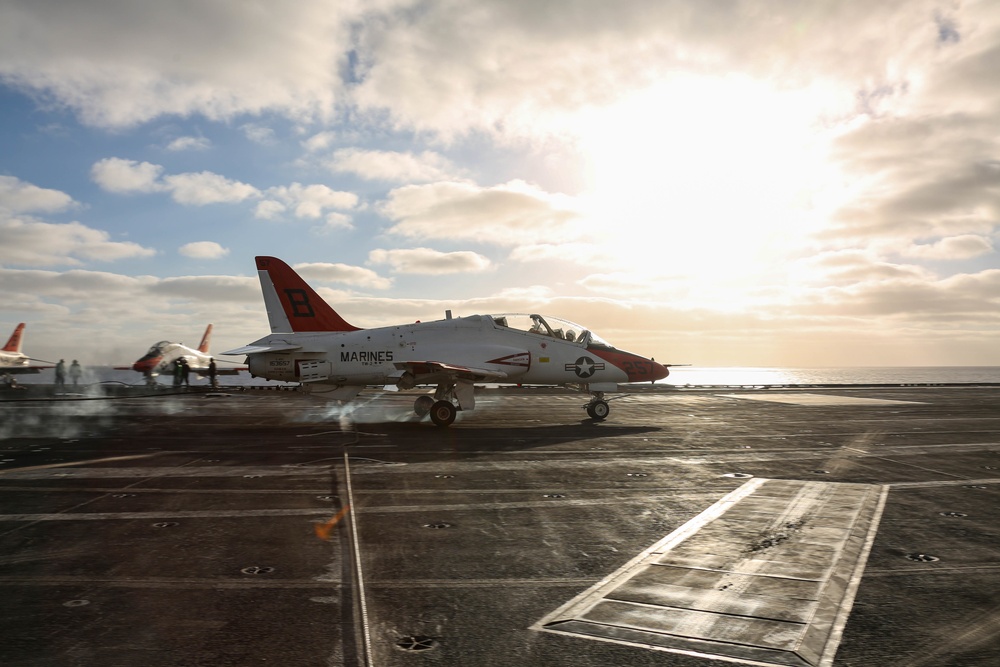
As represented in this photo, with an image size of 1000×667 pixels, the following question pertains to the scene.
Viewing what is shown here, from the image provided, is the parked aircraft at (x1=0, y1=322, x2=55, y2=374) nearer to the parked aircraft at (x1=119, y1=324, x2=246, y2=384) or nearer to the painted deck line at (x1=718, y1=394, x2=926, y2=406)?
the parked aircraft at (x1=119, y1=324, x2=246, y2=384)

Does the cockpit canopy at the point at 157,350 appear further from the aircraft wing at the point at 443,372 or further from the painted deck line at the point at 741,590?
the painted deck line at the point at 741,590

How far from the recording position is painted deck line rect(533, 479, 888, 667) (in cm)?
486

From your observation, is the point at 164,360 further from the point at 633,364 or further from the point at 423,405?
the point at 633,364

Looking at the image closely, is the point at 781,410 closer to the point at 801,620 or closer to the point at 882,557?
the point at 882,557

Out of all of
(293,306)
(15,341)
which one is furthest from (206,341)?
(293,306)

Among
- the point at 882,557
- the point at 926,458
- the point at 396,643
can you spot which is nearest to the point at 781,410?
the point at 926,458

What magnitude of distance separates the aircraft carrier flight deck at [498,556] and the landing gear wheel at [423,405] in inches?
241

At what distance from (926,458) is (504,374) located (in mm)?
11617

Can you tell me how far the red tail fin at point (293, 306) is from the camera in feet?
73.5

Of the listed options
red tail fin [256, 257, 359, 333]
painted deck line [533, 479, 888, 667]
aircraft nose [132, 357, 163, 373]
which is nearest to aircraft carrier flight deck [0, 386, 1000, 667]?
painted deck line [533, 479, 888, 667]

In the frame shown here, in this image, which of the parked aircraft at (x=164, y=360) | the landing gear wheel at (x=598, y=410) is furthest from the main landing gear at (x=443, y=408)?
the parked aircraft at (x=164, y=360)

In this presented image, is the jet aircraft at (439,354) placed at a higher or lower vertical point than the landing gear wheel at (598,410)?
higher

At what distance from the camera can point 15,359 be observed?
53.1 metres

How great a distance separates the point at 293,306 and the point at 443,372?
6212 mm
